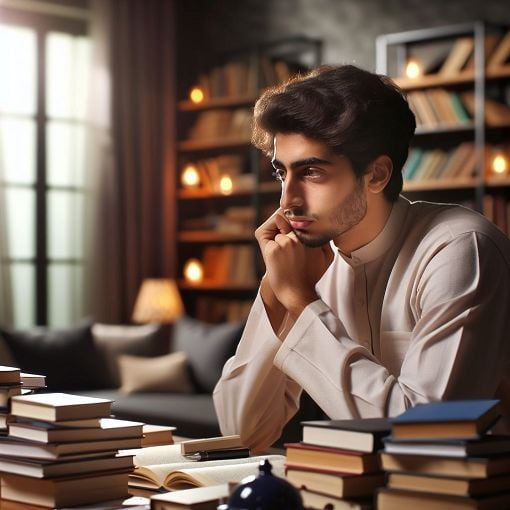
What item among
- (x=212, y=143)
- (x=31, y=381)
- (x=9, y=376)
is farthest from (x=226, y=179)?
(x=9, y=376)

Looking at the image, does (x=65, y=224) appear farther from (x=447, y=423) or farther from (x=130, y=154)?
(x=447, y=423)

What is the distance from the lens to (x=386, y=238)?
2027mm

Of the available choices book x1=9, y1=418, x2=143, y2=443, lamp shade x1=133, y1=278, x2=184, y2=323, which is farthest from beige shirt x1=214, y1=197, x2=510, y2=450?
lamp shade x1=133, y1=278, x2=184, y2=323

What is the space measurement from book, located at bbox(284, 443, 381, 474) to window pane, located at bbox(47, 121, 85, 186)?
19.1ft

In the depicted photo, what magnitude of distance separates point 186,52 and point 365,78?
5.81m

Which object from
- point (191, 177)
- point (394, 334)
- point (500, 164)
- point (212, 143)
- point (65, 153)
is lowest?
point (394, 334)

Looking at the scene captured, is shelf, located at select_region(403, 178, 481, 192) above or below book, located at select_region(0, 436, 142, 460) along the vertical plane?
above

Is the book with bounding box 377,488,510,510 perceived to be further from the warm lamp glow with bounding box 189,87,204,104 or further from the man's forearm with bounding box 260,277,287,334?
the warm lamp glow with bounding box 189,87,204,104

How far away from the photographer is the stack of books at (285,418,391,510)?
49.8 inches

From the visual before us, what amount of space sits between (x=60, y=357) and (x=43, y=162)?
1.75 metres

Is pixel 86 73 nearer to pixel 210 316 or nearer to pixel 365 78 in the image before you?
pixel 210 316

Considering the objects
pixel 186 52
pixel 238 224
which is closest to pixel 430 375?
pixel 238 224

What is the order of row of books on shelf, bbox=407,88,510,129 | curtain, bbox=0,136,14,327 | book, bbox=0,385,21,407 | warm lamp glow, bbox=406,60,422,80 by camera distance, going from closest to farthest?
book, bbox=0,385,21,407
row of books on shelf, bbox=407,88,510,129
warm lamp glow, bbox=406,60,422,80
curtain, bbox=0,136,14,327

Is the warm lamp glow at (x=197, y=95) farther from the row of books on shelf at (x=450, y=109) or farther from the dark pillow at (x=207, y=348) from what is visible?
the dark pillow at (x=207, y=348)
